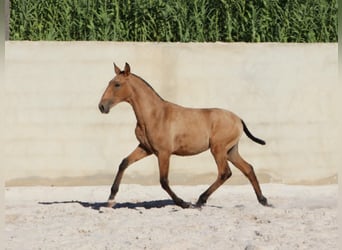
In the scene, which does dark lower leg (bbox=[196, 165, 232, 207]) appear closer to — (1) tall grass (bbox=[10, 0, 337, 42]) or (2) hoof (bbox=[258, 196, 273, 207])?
(2) hoof (bbox=[258, 196, 273, 207])

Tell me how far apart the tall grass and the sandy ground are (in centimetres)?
222

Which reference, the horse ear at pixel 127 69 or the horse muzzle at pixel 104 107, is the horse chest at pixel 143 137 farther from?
the horse ear at pixel 127 69

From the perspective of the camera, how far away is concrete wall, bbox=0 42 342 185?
10328mm

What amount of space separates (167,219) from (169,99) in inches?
99.0

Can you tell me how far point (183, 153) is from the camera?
9.15 metres

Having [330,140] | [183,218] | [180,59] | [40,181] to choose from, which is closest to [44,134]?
[40,181]

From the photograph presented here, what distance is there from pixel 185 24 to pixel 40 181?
2.84 metres

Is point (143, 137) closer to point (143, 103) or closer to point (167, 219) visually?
point (143, 103)

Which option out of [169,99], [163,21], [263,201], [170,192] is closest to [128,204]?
[170,192]

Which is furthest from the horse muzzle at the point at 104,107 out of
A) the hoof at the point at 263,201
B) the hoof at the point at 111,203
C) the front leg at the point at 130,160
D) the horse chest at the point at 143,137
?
the hoof at the point at 263,201

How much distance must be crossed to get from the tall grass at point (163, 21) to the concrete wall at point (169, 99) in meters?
0.95

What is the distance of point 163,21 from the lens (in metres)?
11.6

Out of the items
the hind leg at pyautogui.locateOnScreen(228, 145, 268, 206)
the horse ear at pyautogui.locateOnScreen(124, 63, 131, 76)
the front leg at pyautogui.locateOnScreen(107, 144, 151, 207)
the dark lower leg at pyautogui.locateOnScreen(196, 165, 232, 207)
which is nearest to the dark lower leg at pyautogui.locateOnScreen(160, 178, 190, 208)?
the dark lower leg at pyautogui.locateOnScreen(196, 165, 232, 207)

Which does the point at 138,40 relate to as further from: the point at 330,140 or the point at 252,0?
the point at 330,140
